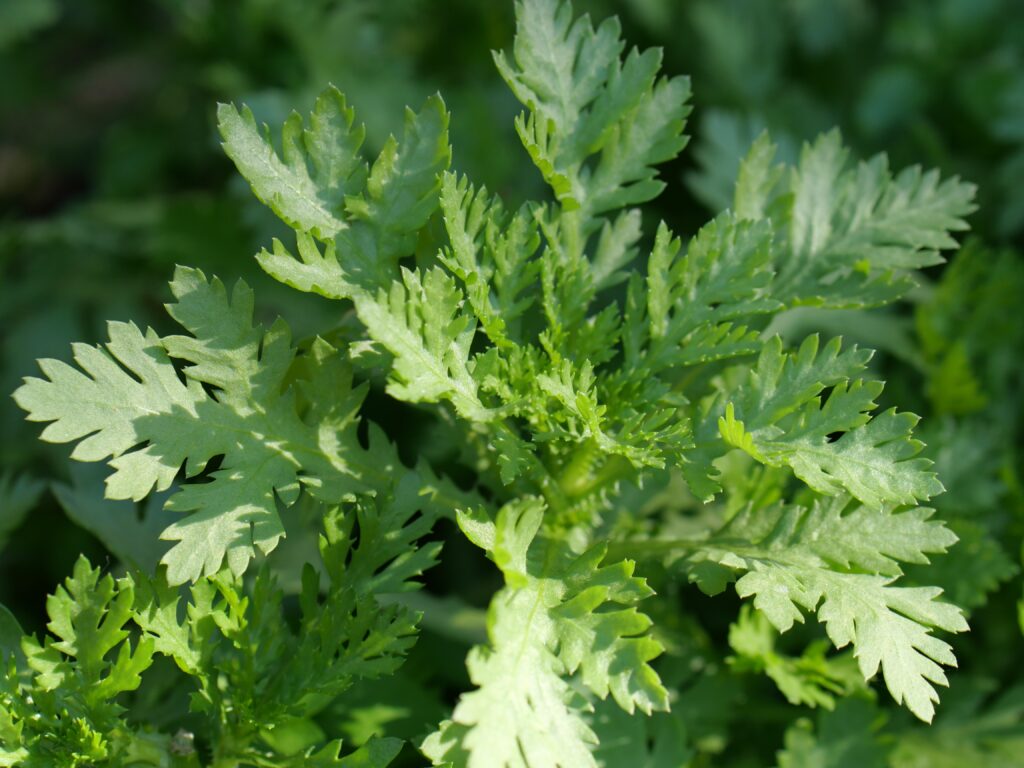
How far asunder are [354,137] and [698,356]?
51 cm

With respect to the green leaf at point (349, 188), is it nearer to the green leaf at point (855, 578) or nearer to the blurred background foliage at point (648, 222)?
the blurred background foliage at point (648, 222)

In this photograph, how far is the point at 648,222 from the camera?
2344mm

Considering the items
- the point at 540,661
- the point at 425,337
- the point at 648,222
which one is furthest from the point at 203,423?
the point at 648,222

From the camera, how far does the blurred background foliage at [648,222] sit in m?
1.60

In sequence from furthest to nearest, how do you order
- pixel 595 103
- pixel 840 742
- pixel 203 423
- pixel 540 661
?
pixel 840 742
pixel 595 103
pixel 203 423
pixel 540 661

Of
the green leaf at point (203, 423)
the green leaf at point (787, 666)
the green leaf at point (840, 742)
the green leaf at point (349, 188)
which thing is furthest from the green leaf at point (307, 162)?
the green leaf at point (840, 742)

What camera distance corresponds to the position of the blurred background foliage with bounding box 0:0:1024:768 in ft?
5.24

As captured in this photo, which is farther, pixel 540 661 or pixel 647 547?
pixel 647 547

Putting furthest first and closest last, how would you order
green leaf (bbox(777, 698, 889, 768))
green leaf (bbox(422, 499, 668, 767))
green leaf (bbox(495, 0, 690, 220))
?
green leaf (bbox(777, 698, 889, 768)), green leaf (bbox(495, 0, 690, 220)), green leaf (bbox(422, 499, 668, 767))

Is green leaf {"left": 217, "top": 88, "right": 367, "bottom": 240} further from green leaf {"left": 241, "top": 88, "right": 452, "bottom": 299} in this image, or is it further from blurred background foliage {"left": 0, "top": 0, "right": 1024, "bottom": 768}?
blurred background foliage {"left": 0, "top": 0, "right": 1024, "bottom": 768}

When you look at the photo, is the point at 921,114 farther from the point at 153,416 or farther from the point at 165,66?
the point at 165,66

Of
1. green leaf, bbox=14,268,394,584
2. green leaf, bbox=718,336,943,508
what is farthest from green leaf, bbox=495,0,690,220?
green leaf, bbox=14,268,394,584

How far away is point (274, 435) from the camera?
128cm

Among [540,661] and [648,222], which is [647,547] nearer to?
[540,661]
